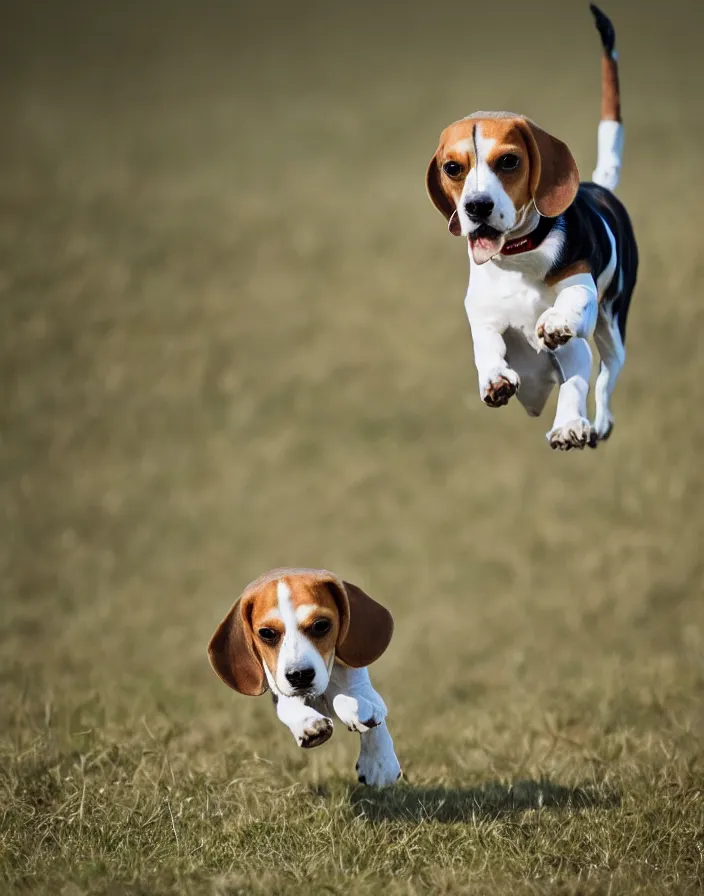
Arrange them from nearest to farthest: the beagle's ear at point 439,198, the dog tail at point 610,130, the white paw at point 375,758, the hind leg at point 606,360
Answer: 1. the beagle's ear at point 439,198
2. the hind leg at point 606,360
3. the white paw at point 375,758
4. the dog tail at point 610,130

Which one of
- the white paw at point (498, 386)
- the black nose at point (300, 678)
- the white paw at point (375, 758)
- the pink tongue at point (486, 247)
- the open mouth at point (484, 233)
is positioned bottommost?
the white paw at point (375, 758)

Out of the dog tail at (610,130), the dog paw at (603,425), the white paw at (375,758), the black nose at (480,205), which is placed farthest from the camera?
the dog tail at (610,130)

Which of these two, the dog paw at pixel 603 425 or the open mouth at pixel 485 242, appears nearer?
the open mouth at pixel 485 242

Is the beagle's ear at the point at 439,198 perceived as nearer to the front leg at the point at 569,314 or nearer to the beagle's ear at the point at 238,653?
the front leg at the point at 569,314

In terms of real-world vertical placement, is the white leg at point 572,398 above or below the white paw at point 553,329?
below

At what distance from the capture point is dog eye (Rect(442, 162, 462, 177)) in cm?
580

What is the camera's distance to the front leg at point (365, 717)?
6.29m

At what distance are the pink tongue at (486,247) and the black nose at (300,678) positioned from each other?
1759 mm

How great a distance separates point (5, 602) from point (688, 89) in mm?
11995

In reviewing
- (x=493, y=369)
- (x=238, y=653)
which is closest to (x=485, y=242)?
(x=493, y=369)

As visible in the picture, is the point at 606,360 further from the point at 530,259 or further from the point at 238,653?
the point at 238,653

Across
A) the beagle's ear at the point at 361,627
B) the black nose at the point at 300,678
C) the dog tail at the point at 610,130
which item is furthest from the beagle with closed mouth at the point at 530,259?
the black nose at the point at 300,678

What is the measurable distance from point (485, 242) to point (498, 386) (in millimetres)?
560

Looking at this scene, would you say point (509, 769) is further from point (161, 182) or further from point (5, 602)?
point (161, 182)
